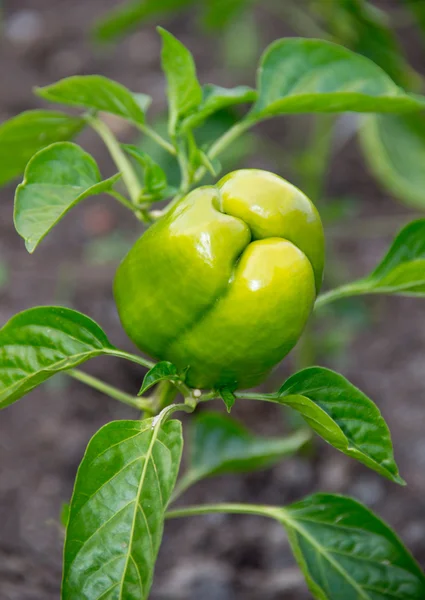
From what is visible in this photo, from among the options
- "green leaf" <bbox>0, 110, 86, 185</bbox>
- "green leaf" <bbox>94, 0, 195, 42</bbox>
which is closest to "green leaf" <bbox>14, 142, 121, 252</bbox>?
"green leaf" <bbox>0, 110, 86, 185</bbox>

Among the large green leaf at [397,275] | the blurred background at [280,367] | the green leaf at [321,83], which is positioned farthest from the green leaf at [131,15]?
the large green leaf at [397,275]

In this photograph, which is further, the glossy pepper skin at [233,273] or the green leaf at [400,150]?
the green leaf at [400,150]

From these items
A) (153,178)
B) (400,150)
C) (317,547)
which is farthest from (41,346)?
(400,150)

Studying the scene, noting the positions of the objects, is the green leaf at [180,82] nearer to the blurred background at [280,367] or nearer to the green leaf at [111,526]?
the green leaf at [111,526]

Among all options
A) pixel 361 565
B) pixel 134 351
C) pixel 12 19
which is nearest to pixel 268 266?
pixel 361 565

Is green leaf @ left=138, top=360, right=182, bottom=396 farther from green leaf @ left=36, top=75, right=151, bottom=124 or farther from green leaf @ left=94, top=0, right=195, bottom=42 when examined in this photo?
green leaf @ left=94, top=0, right=195, bottom=42
